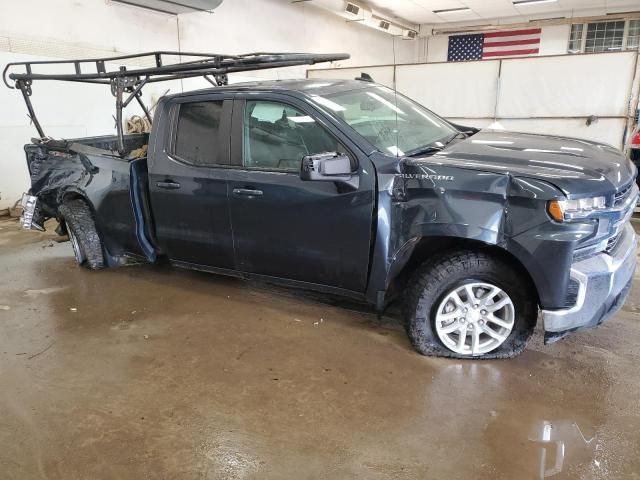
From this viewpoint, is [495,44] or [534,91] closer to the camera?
[534,91]

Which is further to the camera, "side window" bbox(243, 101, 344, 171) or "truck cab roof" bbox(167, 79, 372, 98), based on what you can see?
"truck cab roof" bbox(167, 79, 372, 98)

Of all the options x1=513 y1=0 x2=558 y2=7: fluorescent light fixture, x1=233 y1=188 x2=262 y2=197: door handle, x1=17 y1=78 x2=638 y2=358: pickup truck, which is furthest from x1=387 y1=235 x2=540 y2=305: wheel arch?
x1=513 y1=0 x2=558 y2=7: fluorescent light fixture

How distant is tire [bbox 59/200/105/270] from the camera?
4446mm

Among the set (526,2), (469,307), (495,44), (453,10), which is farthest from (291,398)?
(495,44)

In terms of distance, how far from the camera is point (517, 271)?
2588mm

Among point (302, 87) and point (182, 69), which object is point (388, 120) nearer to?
point (302, 87)

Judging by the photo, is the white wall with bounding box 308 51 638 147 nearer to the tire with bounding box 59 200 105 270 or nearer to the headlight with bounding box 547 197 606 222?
the headlight with bounding box 547 197 606 222

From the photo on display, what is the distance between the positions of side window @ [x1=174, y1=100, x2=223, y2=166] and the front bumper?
2.29 meters

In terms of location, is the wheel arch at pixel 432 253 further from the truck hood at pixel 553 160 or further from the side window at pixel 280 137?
the side window at pixel 280 137

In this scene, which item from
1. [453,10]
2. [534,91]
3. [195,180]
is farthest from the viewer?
[453,10]

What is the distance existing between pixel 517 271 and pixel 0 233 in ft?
20.4

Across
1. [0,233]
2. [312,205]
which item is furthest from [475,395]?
[0,233]

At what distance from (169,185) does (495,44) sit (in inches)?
598

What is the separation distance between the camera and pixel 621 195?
2.45 metres
